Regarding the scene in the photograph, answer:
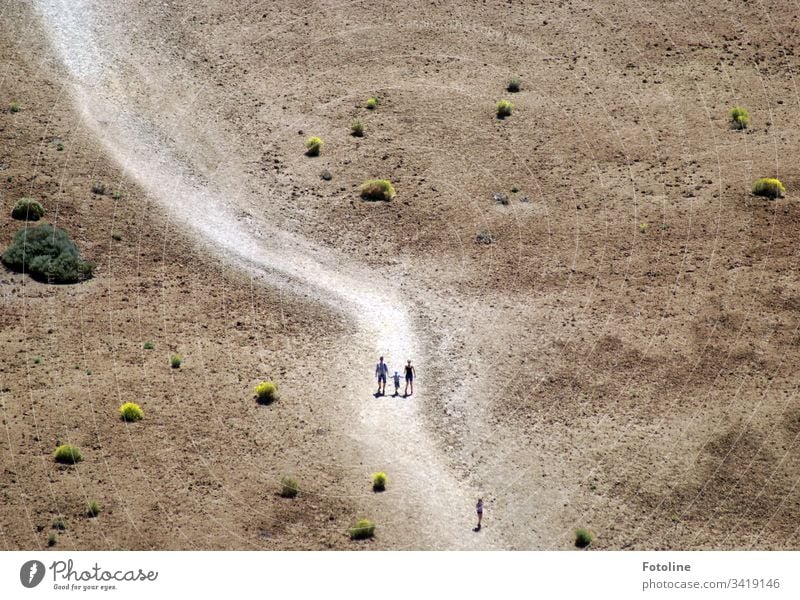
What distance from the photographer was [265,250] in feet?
244

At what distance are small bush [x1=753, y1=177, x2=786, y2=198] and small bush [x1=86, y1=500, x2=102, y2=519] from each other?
130 ft

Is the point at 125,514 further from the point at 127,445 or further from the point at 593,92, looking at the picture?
the point at 593,92

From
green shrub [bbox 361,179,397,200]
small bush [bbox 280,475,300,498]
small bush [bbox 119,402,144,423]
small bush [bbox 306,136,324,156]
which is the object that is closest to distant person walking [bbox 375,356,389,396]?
small bush [bbox 280,475,300,498]

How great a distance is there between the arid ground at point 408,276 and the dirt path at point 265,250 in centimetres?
17

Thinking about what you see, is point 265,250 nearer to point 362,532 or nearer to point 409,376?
point 409,376

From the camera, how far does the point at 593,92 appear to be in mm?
85688

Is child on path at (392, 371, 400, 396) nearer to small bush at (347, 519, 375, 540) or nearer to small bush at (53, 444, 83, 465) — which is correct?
small bush at (347, 519, 375, 540)

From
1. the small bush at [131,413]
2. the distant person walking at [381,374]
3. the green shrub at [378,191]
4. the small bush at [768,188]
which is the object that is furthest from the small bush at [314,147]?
the small bush at [131,413]

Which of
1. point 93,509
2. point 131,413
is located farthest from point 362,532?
point 131,413

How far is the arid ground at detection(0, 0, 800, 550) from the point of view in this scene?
57938mm

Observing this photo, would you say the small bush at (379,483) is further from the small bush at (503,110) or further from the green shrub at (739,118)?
the green shrub at (739,118)

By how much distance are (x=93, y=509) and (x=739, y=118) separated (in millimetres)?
45196

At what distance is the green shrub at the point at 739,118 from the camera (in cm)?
8219

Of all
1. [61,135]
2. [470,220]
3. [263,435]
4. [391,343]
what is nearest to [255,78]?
[61,135]
